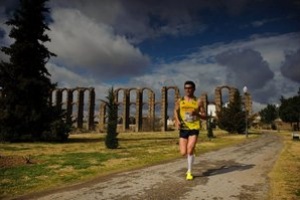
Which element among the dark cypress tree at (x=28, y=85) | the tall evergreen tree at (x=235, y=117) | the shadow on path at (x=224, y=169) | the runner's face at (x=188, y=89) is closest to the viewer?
the runner's face at (x=188, y=89)

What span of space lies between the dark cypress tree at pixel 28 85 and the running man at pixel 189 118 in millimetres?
21508

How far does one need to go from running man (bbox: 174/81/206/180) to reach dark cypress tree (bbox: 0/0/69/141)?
21.5 m

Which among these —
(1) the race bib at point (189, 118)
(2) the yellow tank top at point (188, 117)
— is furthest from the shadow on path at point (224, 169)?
(1) the race bib at point (189, 118)

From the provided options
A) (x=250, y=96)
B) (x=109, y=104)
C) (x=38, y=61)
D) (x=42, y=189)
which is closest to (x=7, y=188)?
(x=42, y=189)

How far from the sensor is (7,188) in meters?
8.03

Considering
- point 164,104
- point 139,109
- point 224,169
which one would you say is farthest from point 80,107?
point 224,169

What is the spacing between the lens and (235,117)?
43.1 meters

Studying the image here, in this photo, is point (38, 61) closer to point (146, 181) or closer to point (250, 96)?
point (146, 181)

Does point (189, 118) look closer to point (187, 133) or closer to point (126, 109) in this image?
point (187, 133)

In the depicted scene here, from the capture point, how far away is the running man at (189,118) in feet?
26.9

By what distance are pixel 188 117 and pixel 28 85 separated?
22.7m

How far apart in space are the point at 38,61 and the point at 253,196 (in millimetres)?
26653

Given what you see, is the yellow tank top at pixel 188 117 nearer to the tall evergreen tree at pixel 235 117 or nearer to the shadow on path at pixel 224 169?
the shadow on path at pixel 224 169

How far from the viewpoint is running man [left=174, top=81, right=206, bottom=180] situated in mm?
8203
